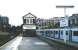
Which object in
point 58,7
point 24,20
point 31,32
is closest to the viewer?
point 58,7

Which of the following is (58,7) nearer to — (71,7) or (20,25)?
(71,7)

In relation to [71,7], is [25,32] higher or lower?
lower

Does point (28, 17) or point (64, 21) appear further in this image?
point (28, 17)

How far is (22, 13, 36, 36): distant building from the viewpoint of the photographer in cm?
6676

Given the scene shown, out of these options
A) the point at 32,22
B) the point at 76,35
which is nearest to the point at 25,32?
the point at 32,22

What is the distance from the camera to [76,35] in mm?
33188

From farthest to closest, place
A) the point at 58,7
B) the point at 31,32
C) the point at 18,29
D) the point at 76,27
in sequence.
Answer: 1. the point at 18,29
2. the point at 31,32
3. the point at 76,27
4. the point at 58,7

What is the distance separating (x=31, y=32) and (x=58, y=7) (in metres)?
41.4

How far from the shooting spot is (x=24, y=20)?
250ft

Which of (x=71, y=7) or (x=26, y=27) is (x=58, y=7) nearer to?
(x=71, y=7)

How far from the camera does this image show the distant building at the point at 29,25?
6676 cm

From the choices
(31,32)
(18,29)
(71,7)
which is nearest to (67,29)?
(71,7)

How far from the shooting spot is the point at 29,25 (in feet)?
238

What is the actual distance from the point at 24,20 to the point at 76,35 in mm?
44217
